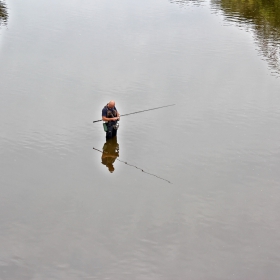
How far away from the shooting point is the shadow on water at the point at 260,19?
31.8 metres

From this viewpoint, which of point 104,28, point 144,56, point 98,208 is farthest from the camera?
point 104,28

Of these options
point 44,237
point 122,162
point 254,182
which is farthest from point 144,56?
point 44,237

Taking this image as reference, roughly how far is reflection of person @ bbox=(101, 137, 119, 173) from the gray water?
0.77 ft

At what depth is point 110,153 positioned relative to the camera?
18859 mm

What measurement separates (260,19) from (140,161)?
27528 millimetres

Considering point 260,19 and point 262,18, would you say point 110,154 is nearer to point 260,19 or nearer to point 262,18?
point 260,19

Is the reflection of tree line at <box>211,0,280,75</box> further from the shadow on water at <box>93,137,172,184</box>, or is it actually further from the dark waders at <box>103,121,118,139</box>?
the shadow on water at <box>93,137,172,184</box>

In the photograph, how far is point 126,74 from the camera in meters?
26.9

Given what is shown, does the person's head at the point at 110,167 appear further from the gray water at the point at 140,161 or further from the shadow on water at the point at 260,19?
the shadow on water at the point at 260,19

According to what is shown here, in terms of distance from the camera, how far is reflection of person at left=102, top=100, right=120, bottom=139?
18797mm

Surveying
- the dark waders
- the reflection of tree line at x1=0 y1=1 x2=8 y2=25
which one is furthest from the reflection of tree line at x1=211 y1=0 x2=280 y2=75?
the reflection of tree line at x1=0 y1=1 x2=8 y2=25

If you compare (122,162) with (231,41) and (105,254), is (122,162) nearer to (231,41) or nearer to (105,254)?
(105,254)

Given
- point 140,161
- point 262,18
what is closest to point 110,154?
point 140,161

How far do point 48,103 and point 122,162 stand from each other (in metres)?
6.23
